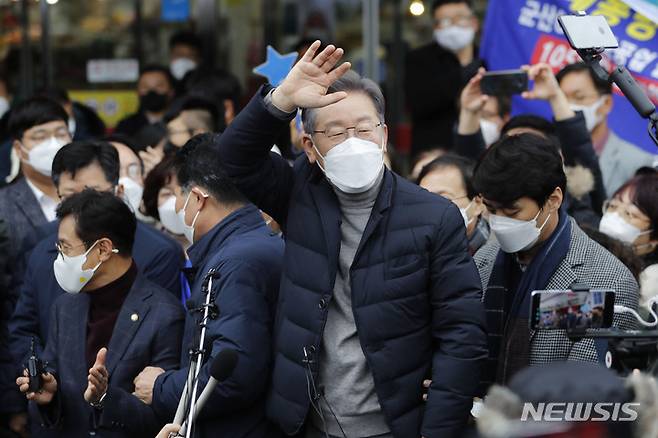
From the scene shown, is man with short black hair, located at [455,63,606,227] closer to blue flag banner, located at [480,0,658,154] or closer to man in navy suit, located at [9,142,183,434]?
blue flag banner, located at [480,0,658,154]

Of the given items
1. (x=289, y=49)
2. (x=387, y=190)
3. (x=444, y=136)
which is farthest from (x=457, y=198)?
(x=289, y=49)

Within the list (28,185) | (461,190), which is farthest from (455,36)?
(28,185)

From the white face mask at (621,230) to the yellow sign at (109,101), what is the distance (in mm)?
6708

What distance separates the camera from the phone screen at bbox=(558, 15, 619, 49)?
3.98 m

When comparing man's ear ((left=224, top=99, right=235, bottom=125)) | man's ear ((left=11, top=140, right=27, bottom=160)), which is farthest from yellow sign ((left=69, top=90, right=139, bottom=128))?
man's ear ((left=11, top=140, right=27, bottom=160))

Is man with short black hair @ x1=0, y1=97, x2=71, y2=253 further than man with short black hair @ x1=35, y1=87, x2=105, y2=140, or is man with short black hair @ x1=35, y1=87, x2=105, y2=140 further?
man with short black hair @ x1=35, y1=87, x2=105, y2=140

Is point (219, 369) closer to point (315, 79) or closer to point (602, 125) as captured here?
point (315, 79)

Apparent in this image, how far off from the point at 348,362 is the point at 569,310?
1.08 metres

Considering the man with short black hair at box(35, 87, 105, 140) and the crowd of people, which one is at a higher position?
the crowd of people

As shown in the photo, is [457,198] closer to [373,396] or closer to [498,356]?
[498,356]

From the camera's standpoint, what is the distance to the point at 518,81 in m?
6.21

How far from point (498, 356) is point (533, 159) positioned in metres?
0.73

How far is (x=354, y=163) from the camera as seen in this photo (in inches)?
159

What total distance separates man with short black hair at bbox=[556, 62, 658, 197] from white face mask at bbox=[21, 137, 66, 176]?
112 inches
